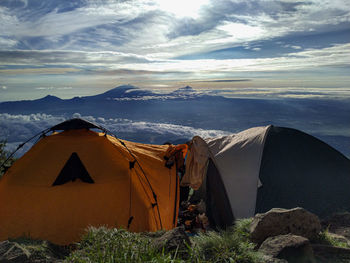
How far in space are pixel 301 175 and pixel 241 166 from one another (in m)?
1.98

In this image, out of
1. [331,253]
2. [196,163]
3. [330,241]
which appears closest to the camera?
[331,253]

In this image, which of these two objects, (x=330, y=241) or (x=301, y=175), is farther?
(x=301, y=175)

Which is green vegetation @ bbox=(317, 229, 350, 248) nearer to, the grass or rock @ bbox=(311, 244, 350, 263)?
rock @ bbox=(311, 244, 350, 263)

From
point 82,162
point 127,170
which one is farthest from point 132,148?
point 82,162

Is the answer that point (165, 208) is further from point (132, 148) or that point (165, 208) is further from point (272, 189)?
point (272, 189)

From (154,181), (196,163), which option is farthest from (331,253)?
(154,181)

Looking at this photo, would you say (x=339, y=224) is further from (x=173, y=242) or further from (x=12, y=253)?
(x=12, y=253)

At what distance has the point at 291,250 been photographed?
198 inches

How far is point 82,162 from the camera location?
333 inches

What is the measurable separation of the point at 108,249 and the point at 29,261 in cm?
126

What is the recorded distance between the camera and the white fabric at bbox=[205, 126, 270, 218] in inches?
373

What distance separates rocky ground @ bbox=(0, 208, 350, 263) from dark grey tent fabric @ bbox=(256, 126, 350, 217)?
8.35 feet

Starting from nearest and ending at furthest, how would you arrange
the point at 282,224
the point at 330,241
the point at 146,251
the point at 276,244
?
1. the point at 146,251
2. the point at 276,244
3. the point at 282,224
4. the point at 330,241

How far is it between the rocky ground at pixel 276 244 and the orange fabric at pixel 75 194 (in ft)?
3.08
